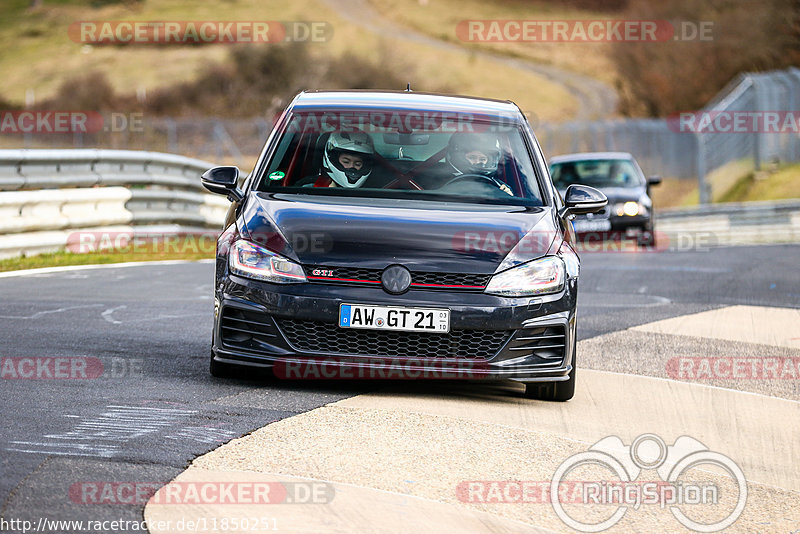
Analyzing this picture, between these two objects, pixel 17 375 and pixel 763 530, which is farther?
pixel 17 375

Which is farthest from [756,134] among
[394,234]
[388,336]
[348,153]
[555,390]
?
[388,336]

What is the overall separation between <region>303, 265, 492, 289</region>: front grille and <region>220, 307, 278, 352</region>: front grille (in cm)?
35

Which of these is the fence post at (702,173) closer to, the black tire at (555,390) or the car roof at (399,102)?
the car roof at (399,102)

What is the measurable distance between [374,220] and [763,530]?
2.74 metres

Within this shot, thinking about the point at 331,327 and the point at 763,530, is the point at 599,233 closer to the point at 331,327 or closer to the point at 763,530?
the point at 331,327

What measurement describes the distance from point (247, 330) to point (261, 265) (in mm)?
352

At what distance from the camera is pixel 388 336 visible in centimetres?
689

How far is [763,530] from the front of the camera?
16.9 ft

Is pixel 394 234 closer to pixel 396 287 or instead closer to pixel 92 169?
pixel 396 287

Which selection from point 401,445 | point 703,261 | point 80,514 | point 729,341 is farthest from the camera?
point 703,261

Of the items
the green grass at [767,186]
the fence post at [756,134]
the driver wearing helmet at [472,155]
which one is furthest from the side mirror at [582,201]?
the fence post at [756,134]

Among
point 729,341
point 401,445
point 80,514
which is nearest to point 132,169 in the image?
point 729,341

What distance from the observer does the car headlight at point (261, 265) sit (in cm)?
687

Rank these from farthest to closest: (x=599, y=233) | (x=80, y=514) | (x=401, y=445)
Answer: (x=599, y=233), (x=401, y=445), (x=80, y=514)
